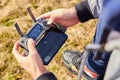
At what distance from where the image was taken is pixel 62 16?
6.66 ft

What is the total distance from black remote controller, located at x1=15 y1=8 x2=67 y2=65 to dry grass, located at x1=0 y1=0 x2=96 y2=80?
0.90 meters

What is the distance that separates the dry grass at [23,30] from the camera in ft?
9.68

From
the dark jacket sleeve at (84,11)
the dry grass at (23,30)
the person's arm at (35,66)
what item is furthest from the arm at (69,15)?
the dry grass at (23,30)

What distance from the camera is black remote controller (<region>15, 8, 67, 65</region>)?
1.98m

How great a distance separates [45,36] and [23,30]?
132 cm

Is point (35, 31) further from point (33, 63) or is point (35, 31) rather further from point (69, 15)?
point (33, 63)

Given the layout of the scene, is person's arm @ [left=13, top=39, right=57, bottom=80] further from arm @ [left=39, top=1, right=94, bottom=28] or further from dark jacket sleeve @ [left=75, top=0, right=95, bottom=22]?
dark jacket sleeve @ [left=75, top=0, right=95, bottom=22]

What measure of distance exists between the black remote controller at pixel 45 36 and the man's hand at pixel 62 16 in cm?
3

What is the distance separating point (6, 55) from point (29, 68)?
1413mm

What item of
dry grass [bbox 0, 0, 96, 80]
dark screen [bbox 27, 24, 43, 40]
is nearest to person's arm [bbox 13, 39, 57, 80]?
dark screen [bbox 27, 24, 43, 40]

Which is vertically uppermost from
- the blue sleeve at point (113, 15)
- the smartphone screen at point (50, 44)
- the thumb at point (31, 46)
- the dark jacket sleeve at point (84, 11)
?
the blue sleeve at point (113, 15)

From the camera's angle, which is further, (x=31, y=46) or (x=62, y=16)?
(x=62, y=16)

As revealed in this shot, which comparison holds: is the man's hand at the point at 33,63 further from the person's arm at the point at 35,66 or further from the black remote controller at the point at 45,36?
the black remote controller at the point at 45,36

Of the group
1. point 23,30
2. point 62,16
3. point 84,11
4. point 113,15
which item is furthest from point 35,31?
point 23,30
